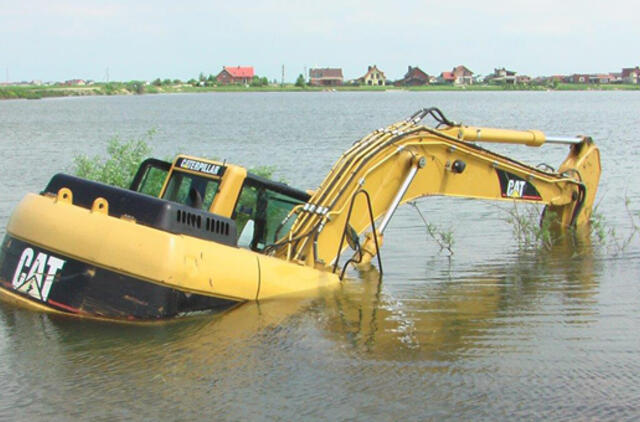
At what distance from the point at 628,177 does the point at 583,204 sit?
381 inches

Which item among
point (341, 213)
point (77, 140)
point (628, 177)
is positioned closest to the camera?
point (341, 213)

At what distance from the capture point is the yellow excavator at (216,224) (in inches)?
320

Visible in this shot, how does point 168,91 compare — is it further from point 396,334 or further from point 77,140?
point 396,334

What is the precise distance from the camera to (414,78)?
564 feet

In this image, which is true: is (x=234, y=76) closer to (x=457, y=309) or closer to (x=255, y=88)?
(x=255, y=88)

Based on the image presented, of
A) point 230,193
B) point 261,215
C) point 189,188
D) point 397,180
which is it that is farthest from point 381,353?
point 397,180

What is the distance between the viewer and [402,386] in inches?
280

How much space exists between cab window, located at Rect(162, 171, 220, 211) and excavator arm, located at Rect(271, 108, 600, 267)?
899mm

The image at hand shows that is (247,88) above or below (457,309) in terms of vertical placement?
below

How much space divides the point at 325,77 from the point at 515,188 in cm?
17089

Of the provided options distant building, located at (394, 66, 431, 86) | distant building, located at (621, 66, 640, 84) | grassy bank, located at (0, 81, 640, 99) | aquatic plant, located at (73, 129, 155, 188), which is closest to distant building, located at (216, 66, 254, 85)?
grassy bank, located at (0, 81, 640, 99)

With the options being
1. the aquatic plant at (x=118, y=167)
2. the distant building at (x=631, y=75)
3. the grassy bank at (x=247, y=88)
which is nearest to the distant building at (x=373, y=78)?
the grassy bank at (x=247, y=88)

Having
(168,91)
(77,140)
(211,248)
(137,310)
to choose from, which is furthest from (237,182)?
(168,91)

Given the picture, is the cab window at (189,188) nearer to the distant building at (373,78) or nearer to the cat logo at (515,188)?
the cat logo at (515,188)
